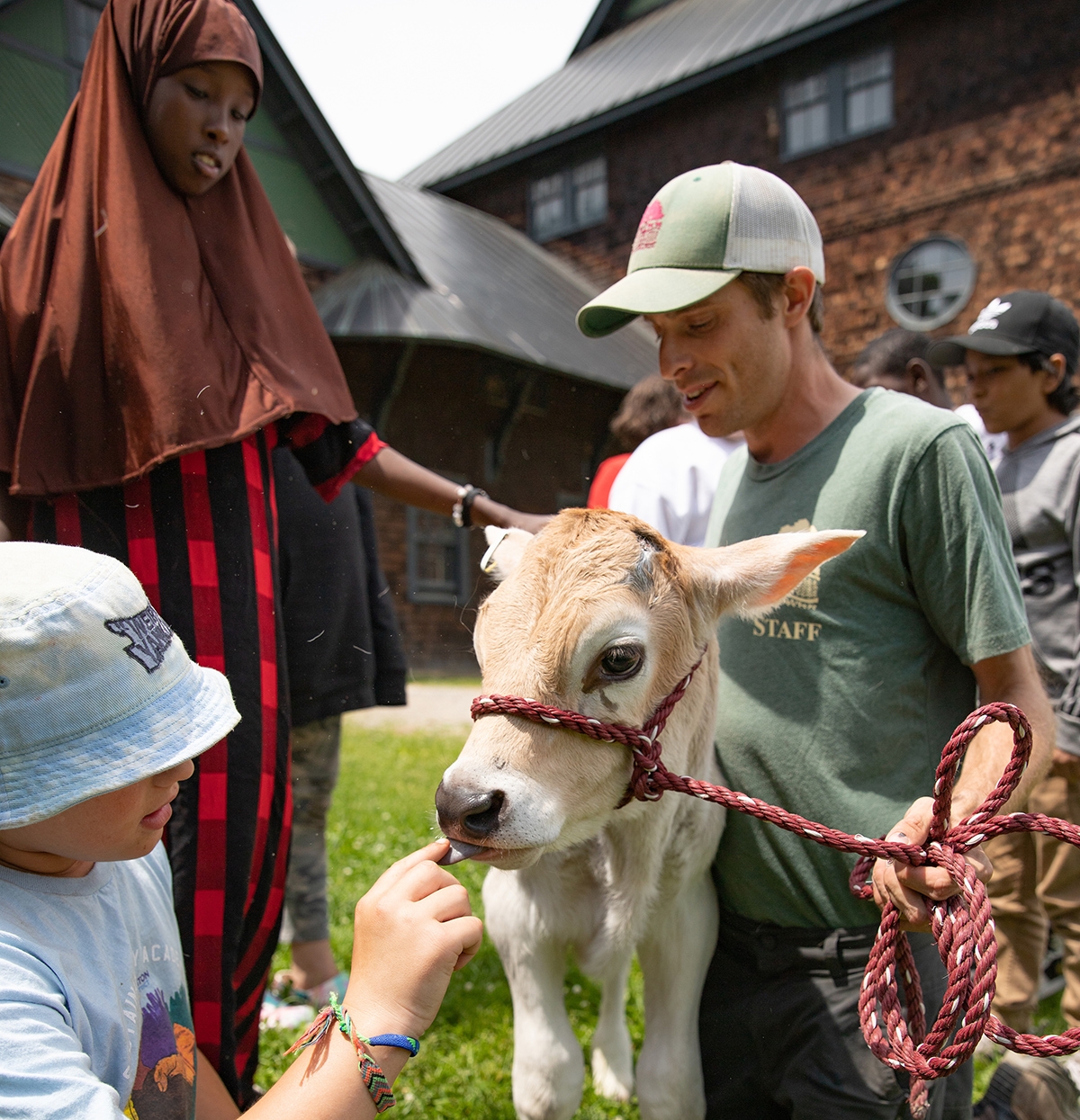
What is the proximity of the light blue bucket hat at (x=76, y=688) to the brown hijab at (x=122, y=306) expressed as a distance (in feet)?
2.13

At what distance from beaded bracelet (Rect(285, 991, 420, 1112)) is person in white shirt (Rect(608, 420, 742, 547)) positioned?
5.84ft

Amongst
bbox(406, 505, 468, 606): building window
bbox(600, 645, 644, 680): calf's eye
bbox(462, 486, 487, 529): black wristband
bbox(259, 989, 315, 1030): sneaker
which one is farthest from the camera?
bbox(406, 505, 468, 606): building window

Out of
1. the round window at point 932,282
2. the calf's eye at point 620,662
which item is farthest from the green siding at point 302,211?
the calf's eye at point 620,662

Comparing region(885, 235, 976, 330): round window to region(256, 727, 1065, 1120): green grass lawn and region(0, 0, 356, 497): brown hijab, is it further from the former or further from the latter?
region(0, 0, 356, 497): brown hijab

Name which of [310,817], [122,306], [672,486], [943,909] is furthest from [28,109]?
[943,909]

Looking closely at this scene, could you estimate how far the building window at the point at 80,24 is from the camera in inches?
115

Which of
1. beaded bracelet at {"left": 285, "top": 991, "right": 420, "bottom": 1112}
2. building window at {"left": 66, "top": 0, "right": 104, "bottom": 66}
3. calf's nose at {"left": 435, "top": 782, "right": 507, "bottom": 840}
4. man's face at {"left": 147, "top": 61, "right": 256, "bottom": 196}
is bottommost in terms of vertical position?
beaded bracelet at {"left": 285, "top": 991, "right": 420, "bottom": 1112}

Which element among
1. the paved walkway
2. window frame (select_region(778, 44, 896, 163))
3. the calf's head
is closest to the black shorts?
the calf's head

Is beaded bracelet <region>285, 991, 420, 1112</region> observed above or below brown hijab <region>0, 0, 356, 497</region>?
below

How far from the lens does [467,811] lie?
1.54 metres

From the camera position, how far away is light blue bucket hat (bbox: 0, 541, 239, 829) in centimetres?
118

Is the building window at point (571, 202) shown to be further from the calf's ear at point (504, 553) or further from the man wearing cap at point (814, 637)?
the calf's ear at point (504, 553)

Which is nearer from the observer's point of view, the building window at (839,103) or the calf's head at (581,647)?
the calf's head at (581,647)

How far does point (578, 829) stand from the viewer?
→ 180cm
